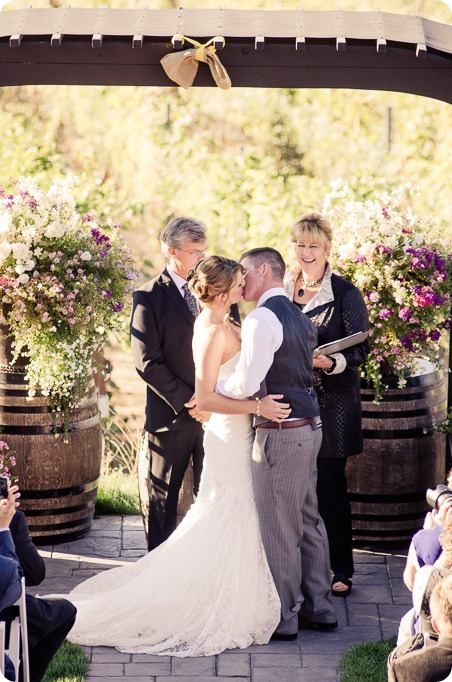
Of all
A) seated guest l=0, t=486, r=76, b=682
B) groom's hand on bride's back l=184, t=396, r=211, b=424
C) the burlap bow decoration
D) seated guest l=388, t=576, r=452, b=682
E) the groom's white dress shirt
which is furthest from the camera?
groom's hand on bride's back l=184, t=396, r=211, b=424

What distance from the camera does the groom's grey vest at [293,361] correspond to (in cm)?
447

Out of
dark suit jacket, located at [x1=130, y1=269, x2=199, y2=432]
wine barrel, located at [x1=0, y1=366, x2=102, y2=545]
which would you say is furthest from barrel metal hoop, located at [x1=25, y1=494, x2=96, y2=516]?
dark suit jacket, located at [x1=130, y1=269, x2=199, y2=432]

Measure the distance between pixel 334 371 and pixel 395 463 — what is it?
836 mm

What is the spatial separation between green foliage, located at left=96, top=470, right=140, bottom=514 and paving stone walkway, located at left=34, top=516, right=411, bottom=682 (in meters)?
0.25

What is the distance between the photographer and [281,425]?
14.9 ft

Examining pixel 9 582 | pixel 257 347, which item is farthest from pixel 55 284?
pixel 9 582

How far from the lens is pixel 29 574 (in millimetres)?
4020

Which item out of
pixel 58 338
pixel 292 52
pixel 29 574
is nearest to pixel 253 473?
pixel 29 574

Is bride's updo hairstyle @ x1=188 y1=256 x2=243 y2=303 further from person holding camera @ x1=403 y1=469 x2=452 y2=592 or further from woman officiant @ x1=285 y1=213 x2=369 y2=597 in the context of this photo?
person holding camera @ x1=403 y1=469 x2=452 y2=592

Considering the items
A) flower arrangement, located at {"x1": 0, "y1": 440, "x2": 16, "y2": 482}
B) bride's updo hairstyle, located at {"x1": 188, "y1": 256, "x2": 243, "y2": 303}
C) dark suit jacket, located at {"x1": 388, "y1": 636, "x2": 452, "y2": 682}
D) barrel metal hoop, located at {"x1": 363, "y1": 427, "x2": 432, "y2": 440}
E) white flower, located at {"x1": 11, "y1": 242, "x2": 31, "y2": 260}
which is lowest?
dark suit jacket, located at {"x1": 388, "y1": 636, "x2": 452, "y2": 682}

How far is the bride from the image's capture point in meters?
4.53

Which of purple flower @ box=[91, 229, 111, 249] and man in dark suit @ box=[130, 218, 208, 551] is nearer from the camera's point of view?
man in dark suit @ box=[130, 218, 208, 551]

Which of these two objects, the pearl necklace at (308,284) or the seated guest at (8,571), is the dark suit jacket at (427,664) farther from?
the pearl necklace at (308,284)

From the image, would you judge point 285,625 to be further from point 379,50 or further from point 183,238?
point 379,50
